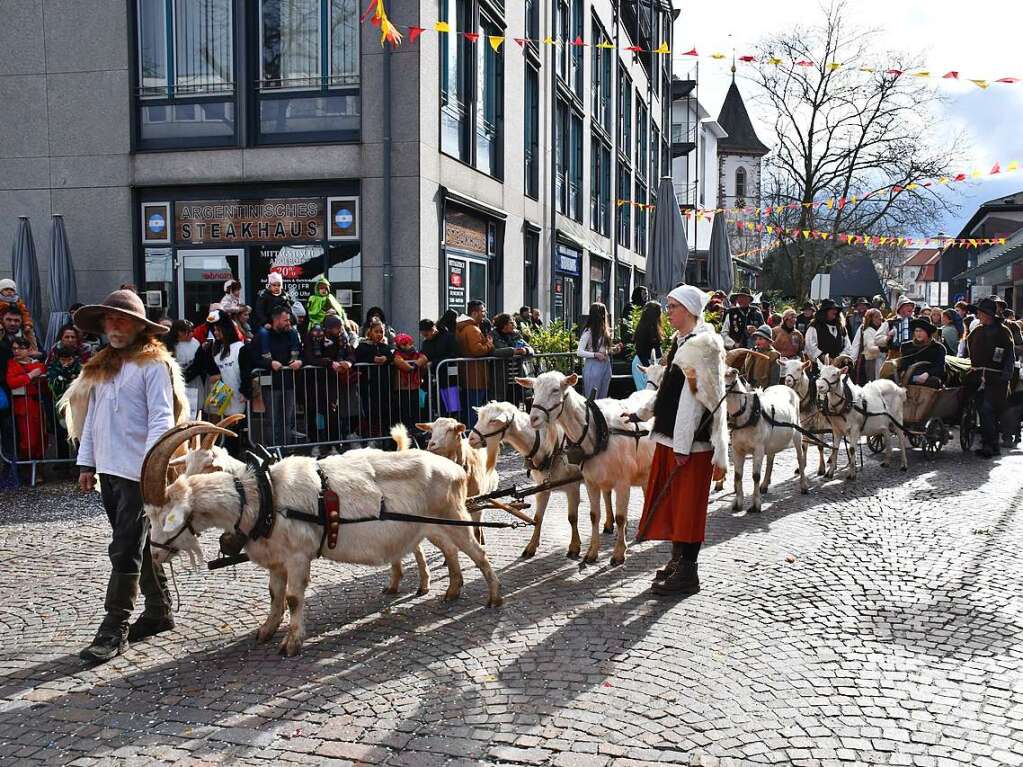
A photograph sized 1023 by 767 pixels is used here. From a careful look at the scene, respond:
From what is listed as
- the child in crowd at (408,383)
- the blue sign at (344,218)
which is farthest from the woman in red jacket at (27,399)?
Answer: the blue sign at (344,218)

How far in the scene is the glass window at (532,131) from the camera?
2247 cm

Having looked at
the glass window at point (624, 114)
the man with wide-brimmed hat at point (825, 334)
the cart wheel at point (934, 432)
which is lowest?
the cart wheel at point (934, 432)

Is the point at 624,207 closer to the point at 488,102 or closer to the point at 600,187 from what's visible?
the point at 600,187

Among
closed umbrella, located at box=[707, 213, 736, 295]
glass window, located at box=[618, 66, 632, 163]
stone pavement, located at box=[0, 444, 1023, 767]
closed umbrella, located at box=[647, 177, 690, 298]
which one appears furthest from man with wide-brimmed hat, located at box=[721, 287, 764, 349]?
glass window, located at box=[618, 66, 632, 163]

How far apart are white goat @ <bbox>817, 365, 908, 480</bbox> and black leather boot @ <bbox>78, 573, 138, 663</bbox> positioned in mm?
8780

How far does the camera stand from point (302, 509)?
5.34 metres

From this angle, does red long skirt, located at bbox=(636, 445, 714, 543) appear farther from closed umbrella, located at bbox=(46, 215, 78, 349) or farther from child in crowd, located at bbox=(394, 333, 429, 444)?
closed umbrella, located at bbox=(46, 215, 78, 349)

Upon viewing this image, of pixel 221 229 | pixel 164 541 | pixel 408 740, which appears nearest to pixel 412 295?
pixel 221 229

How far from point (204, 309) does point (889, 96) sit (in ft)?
112

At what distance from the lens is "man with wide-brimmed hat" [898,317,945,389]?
13133mm

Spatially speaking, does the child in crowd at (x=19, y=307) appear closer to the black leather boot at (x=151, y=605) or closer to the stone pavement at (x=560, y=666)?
the stone pavement at (x=560, y=666)

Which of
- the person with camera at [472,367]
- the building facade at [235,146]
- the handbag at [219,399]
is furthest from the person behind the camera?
the building facade at [235,146]

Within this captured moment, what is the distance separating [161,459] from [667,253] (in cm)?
1297

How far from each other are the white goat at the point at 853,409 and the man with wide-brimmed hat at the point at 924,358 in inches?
40.4
